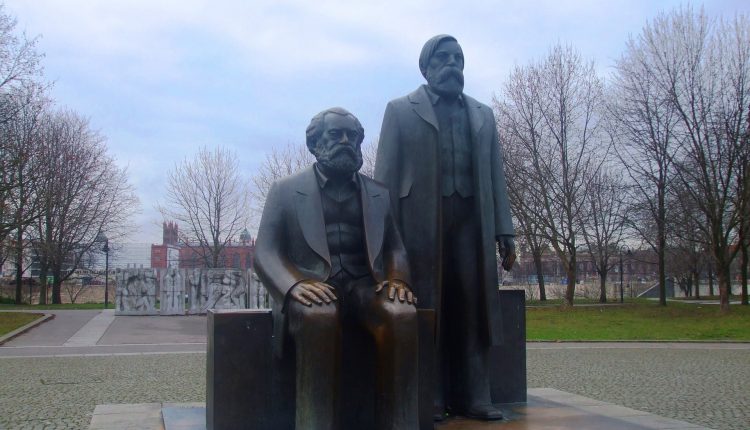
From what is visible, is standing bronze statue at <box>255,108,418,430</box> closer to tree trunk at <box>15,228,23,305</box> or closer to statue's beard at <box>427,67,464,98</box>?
statue's beard at <box>427,67,464,98</box>

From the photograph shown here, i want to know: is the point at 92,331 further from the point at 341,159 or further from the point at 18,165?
the point at 341,159

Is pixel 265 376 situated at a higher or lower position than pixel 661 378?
higher

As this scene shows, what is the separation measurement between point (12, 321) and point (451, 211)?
2232 centimetres

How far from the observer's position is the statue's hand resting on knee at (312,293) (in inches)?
168

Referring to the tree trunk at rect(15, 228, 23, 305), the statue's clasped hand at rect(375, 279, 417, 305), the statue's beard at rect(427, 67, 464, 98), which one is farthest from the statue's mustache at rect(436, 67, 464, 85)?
the tree trunk at rect(15, 228, 23, 305)

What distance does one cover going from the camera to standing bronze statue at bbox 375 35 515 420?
5.35m

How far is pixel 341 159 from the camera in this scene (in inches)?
185

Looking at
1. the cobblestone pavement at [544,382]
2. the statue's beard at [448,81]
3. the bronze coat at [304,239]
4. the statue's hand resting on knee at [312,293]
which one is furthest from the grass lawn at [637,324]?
the statue's hand resting on knee at [312,293]

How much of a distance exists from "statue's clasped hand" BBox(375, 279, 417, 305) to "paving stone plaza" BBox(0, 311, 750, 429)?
444 cm

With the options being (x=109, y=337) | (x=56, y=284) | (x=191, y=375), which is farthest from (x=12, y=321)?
(x=56, y=284)

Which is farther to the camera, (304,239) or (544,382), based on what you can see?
(544,382)

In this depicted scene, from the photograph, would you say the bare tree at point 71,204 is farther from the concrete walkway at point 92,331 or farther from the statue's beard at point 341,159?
the statue's beard at point 341,159

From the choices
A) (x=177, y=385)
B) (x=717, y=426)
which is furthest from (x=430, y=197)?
(x=177, y=385)

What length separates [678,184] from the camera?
27625mm
